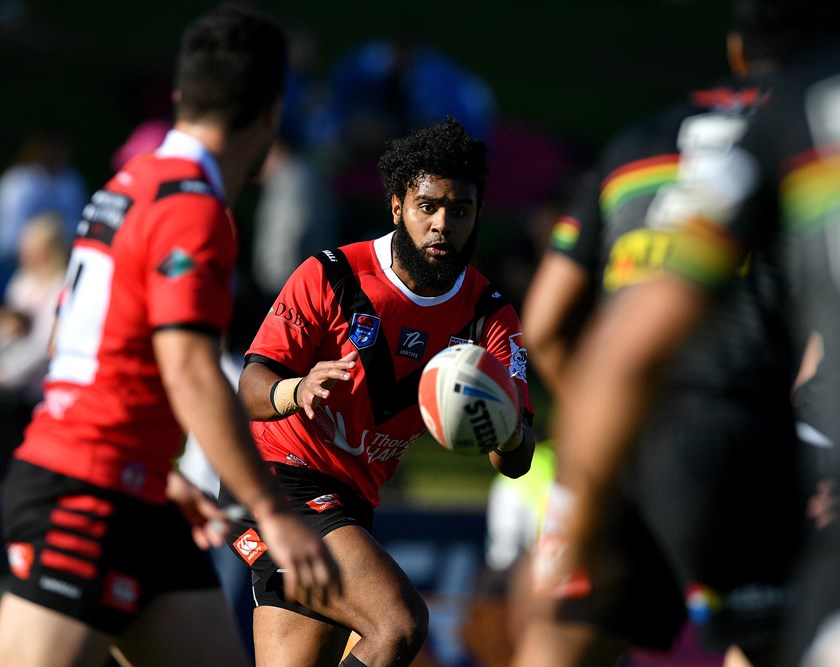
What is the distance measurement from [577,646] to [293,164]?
7.79m

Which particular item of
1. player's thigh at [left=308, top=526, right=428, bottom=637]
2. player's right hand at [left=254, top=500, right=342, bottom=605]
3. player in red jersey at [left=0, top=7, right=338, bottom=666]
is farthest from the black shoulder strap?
player's right hand at [left=254, top=500, right=342, bottom=605]

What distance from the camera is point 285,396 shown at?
473 cm

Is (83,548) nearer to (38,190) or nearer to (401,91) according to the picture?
(401,91)

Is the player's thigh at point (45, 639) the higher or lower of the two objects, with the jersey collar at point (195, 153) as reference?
lower

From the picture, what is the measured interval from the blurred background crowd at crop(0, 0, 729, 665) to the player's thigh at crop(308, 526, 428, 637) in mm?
4150

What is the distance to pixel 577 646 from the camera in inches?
176

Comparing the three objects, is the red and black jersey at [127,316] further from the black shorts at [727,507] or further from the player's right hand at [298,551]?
the black shorts at [727,507]

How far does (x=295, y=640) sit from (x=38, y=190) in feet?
27.5

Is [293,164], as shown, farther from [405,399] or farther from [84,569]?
[84,569]

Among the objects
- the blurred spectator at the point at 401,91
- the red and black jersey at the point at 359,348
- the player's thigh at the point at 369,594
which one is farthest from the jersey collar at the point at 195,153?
the blurred spectator at the point at 401,91

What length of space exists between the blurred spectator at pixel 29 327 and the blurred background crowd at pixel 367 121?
16 mm

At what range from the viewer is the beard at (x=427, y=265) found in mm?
5176

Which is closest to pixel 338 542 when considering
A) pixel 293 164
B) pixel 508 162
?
pixel 293 164

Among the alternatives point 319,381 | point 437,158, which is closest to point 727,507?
point 319,381
